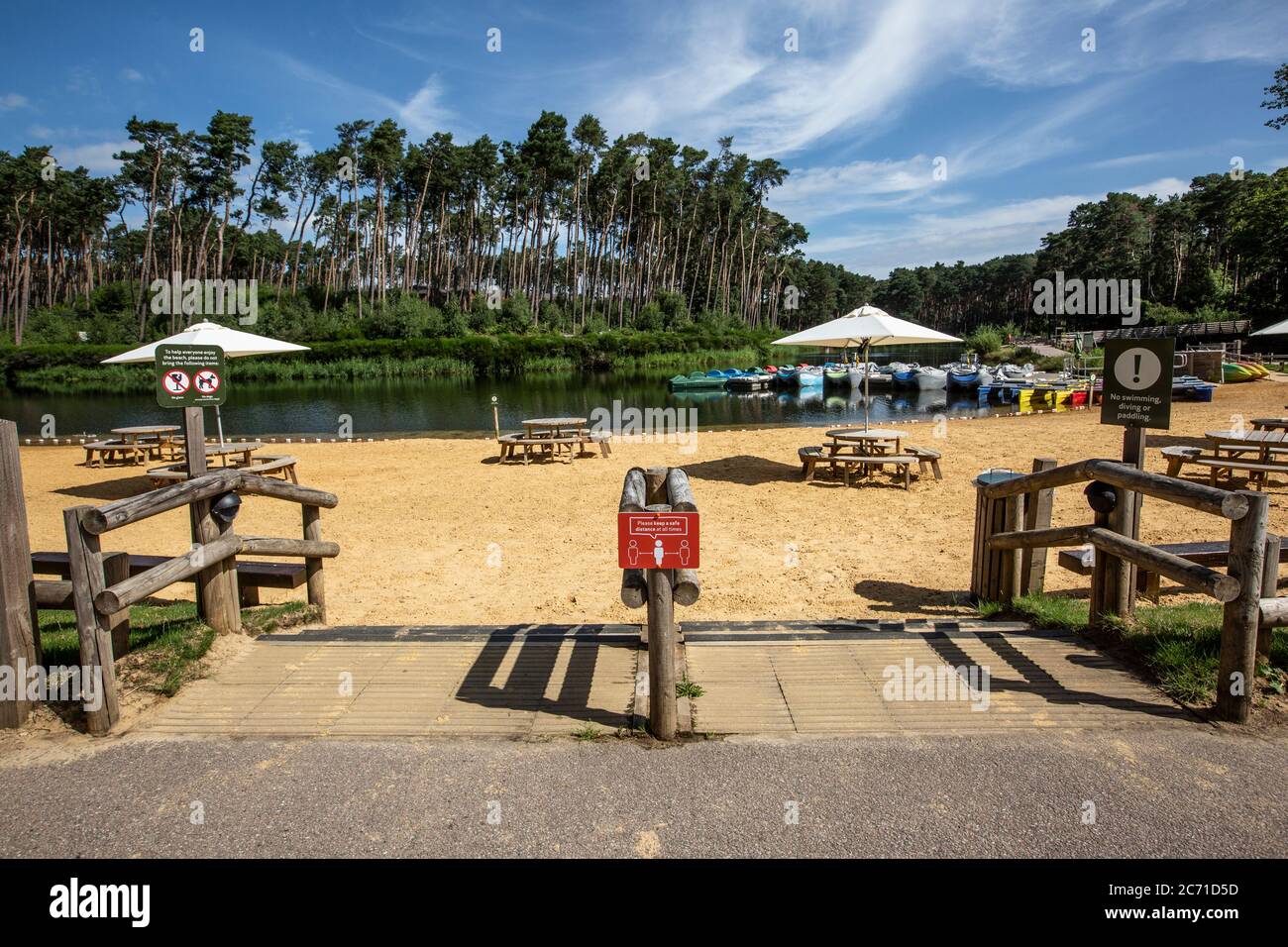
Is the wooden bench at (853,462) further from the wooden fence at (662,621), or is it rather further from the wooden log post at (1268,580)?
the wooden fence at (662,621)

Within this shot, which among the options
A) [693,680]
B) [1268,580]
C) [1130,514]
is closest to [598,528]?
[693,680]

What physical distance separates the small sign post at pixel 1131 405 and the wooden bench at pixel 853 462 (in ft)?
22.3

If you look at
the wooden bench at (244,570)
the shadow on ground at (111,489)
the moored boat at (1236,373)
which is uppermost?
the moored boat at (1236,373)

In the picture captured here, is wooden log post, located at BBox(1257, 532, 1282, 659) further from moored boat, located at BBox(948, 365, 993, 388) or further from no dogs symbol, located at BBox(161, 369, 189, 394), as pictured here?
moored boat, located at BBox(948, 365, 993, 388)

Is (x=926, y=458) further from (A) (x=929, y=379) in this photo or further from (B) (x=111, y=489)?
(A) (x=929, y=379)

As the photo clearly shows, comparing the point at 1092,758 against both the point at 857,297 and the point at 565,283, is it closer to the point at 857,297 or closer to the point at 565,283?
the point at 565,283

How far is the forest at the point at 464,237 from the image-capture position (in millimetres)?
61031

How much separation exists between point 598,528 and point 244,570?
4.78 meters

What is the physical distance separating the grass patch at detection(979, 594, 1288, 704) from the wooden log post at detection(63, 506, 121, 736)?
5795 millimetres

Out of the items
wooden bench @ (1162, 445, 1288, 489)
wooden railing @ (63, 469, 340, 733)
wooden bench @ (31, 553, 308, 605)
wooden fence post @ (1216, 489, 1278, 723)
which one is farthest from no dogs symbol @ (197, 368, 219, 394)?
wooden bench @ (1162, 445, 1288, 489)

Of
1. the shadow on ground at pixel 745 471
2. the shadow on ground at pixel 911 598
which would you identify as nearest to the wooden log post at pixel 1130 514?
the shadow on ground at pixel 911 598
